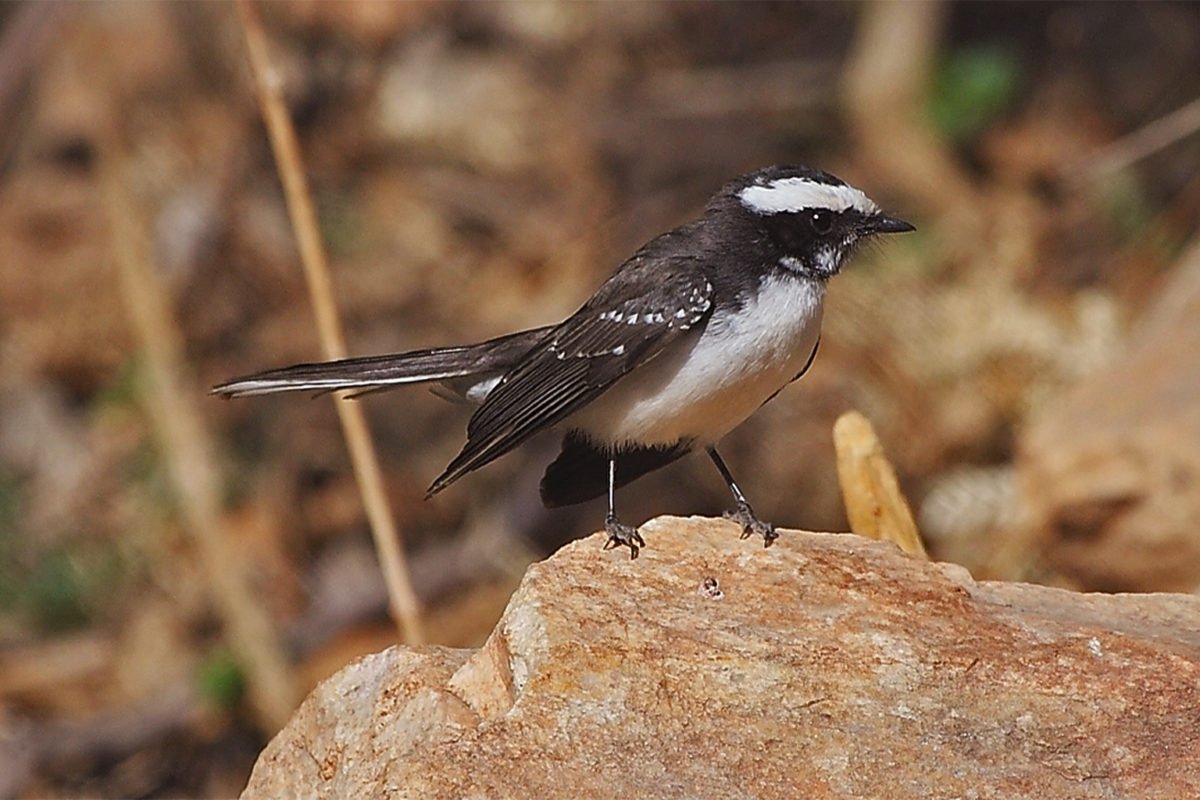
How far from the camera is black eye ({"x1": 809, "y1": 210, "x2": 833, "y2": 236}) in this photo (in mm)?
5375

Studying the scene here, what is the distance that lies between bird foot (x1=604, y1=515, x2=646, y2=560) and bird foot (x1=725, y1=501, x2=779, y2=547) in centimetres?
30

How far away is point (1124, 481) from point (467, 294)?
5.77 metres

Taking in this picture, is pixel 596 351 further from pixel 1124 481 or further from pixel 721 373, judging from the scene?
pixel 1124 481

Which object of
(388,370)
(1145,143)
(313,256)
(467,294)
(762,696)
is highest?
(467,294)

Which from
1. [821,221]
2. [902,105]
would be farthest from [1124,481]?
[902,105]

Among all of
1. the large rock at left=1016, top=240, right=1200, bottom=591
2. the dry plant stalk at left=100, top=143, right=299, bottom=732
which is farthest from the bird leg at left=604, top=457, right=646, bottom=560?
the dry plant stalk at left=100, top=143, right=299, bottom=732

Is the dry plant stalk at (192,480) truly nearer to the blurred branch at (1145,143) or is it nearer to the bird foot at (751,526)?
the bird foot at (751,526)

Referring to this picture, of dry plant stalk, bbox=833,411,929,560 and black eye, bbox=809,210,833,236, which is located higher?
black eye, bbox=809,210,833,236

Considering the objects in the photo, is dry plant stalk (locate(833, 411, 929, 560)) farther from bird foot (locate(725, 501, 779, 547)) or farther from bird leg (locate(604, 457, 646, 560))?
bird leg (locate(604, 457, 646, 560))

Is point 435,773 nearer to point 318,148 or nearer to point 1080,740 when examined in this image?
point 1080,740

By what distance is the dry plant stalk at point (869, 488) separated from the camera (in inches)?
204

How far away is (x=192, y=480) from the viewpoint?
8.53m

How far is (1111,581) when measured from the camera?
6797 millimetres

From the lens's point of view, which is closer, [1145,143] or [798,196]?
[798,196]
